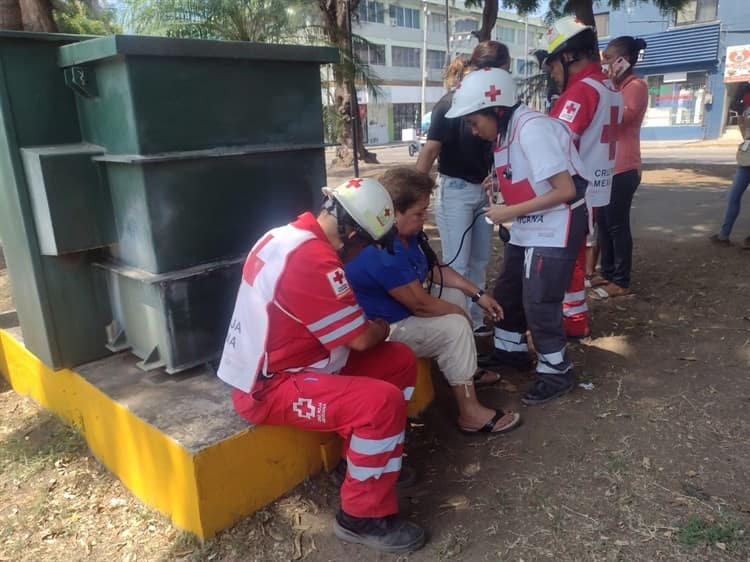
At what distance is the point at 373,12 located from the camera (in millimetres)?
40000

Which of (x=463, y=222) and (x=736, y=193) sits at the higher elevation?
(x=463, y=222)

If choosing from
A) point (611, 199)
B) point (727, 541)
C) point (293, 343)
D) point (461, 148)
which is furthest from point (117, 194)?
point (611, 199)

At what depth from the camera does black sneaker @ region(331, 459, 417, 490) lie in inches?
109

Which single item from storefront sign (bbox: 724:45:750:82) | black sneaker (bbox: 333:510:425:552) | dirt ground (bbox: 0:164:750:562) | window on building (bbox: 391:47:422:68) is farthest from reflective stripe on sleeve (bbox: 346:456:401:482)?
window on building (bbox: 391:47:422:68)

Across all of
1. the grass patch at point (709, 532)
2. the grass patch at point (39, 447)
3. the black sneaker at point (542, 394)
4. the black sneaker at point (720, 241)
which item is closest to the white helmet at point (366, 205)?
the black sneaker at point (542, 394)

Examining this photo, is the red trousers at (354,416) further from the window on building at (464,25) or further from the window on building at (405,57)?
the window on building at (464,25)

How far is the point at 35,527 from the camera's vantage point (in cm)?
261

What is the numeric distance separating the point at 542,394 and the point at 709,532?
1128 mm

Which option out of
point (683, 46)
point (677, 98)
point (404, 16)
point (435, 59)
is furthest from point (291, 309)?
point (435, 59)

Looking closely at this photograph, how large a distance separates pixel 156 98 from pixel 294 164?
0.83 meters

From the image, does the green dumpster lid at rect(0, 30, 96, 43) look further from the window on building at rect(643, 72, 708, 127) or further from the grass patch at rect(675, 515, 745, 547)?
the window on building at rect(643, 72, 708, 127)

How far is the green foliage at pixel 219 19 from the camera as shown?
9.55m

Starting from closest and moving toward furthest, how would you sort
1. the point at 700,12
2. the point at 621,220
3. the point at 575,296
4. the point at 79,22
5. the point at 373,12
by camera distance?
the point at 575,296
the point at 621,220
the point at 79,22
the point at 700,12
the point at 373,12

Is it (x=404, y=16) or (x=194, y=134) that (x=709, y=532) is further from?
(x=404, y=16)
